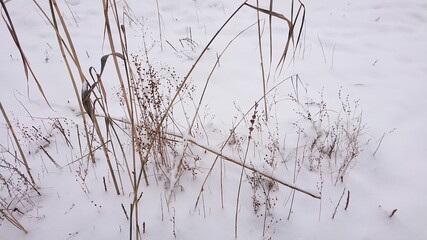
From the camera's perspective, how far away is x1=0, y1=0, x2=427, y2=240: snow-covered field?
1.29m

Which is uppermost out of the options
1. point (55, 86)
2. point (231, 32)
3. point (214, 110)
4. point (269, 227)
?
point (231, 32)

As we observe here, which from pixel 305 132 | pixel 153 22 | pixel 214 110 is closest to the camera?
pixel 305 132

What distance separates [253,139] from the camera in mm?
1717

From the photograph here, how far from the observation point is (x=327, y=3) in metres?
3.41

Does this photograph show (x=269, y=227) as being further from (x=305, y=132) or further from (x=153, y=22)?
(x=153, y=22)

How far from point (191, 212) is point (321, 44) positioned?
2.17 meters

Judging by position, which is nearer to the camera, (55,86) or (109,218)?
(109,218)

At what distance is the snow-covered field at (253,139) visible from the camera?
1293mm

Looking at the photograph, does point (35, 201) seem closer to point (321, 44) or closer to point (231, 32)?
point (231, 32)

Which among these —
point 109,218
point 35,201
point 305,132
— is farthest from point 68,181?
point 305,132

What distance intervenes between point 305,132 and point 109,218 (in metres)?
1.25

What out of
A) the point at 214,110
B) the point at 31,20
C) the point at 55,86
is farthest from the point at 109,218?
the point at 31,20

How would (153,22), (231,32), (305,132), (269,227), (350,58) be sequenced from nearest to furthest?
(269,227) → (305,132) → (350,58) → (231,32) → (153,22)

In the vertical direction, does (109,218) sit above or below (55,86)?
below
